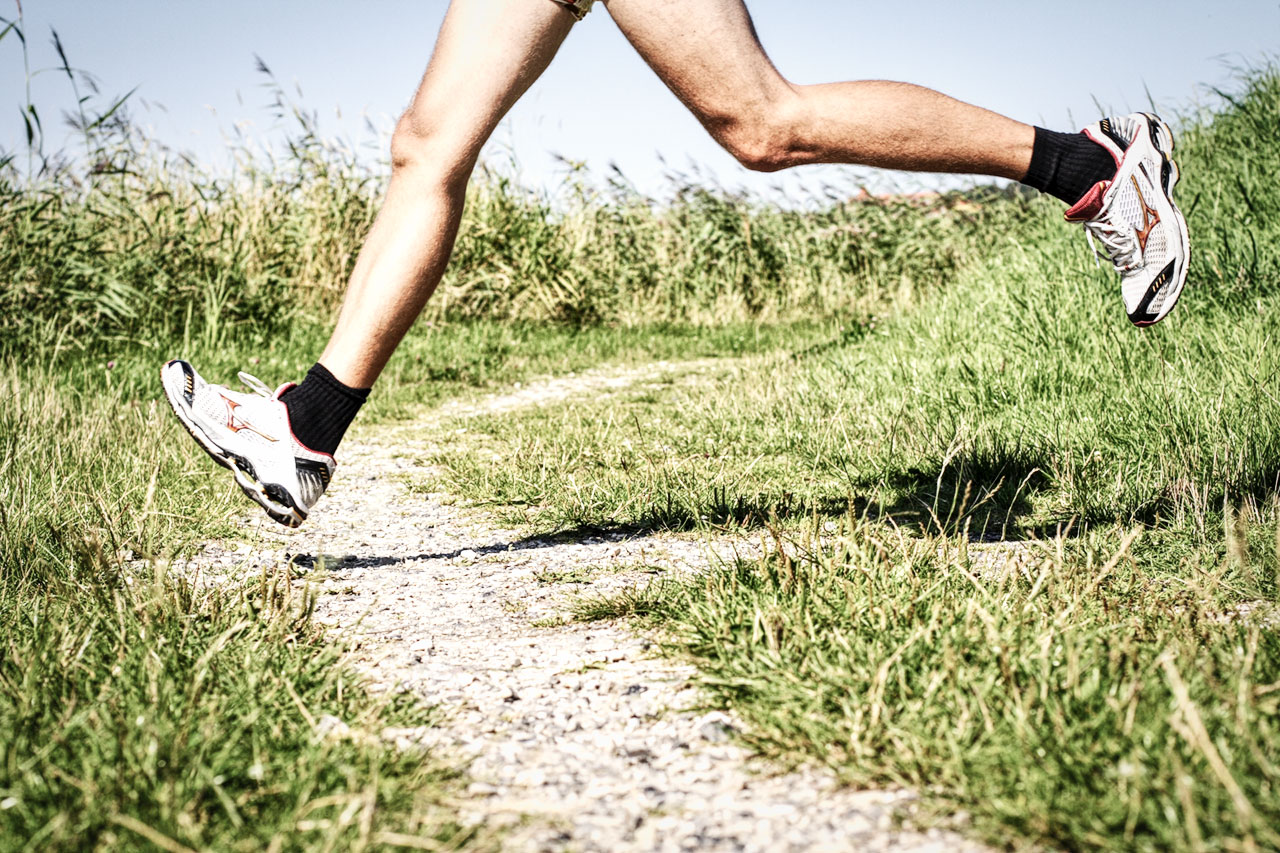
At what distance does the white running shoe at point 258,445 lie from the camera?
7.00 ft

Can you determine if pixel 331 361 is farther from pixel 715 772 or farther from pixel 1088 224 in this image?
pixel 1088 224

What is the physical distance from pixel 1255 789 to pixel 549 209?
859cm

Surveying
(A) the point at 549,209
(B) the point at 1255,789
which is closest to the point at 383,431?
(B) the point at 1255,789

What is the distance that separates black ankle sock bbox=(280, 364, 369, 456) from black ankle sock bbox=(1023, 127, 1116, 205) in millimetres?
1505

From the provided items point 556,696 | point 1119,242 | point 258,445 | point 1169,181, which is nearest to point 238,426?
point 258,445

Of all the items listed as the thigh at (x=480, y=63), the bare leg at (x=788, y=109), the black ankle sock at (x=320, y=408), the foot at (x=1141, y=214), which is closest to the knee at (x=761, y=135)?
the bare leg at (x=788, y=109)

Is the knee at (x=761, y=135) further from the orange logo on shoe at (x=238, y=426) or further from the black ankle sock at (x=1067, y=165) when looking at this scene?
the orange logo on shoe at (x=238, y=426)

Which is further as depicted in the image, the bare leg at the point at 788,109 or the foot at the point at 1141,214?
the foot at the point at 1141,214

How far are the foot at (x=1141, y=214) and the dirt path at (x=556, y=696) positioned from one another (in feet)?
3.49

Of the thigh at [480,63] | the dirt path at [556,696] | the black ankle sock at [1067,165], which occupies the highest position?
the thigh at [480,63]

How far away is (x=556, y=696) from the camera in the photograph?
4.90ft

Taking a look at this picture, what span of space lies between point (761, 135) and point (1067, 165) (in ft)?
2.17

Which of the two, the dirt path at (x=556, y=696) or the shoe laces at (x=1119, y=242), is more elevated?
the shoe laces at (x=1119, y=242)

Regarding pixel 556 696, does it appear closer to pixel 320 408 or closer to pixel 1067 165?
pixel 320 408
